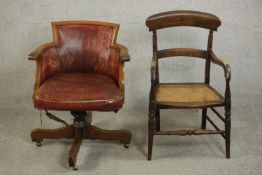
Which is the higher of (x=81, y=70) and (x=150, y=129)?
(x=81, y=70)

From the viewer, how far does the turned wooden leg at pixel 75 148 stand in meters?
2.49

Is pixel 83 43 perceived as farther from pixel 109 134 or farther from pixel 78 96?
pixel 109 134

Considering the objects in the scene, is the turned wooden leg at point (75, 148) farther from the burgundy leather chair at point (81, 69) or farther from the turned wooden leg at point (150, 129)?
the turned wooden leg at point (150, 129)

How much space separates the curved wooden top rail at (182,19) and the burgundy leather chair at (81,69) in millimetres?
283

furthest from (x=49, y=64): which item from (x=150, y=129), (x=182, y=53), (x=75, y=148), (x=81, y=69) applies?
(x=182, y=53)

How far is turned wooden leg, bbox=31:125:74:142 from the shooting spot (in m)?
2.81

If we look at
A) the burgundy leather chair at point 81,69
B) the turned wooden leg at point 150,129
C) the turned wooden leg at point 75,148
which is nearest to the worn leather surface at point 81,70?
the burgundy leather chair at point 81,69

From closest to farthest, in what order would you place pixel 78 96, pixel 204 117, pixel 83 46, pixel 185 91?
pixel 78 96 < pixel 185 91 < pixel 83 46 < pixel 204 117

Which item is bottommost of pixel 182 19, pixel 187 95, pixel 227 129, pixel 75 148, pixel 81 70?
pixel 75 148

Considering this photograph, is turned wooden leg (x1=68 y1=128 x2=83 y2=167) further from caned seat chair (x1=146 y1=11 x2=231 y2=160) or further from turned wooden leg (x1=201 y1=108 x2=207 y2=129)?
turned wooden leg (x1=201 y1=108 x2=207 y2=129)

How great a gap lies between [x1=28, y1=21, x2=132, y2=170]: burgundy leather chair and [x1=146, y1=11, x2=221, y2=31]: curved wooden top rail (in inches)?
11.1

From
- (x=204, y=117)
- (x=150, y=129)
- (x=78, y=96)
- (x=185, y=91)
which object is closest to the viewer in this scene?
(x=78, y=96)

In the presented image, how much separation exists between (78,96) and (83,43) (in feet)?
1.98

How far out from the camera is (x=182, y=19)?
281cm
